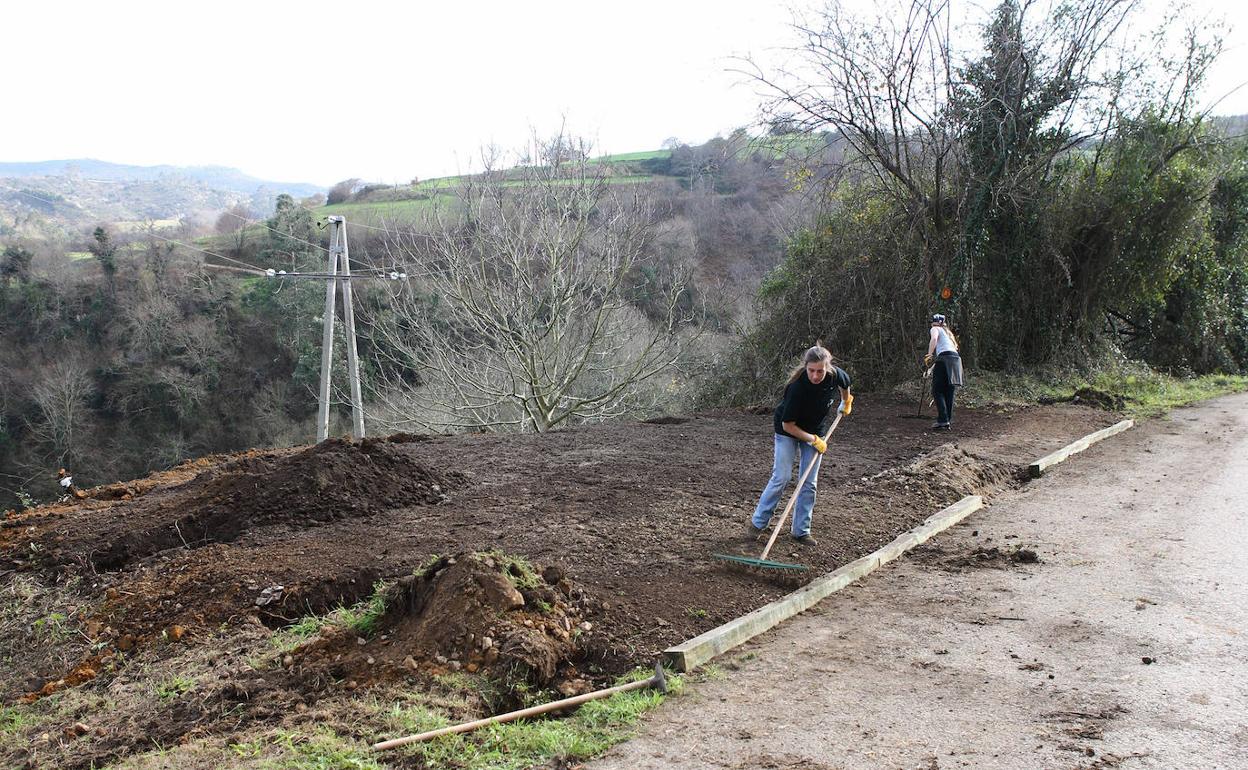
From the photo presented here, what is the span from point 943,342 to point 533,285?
956 cm

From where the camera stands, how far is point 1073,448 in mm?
11250

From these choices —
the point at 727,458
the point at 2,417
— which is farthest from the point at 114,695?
the point at 2,417

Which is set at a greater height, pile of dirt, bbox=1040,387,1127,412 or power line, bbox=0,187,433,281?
power line, bbox=0,187,433,281

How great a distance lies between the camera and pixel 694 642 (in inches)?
185

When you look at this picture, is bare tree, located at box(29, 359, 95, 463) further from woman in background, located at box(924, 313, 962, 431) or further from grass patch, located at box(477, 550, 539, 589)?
grass patch, located at box(477, 550, 539, 589)

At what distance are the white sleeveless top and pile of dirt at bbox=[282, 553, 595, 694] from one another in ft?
28.0

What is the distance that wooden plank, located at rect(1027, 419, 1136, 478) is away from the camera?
10062 millimetres

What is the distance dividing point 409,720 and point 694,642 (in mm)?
1623

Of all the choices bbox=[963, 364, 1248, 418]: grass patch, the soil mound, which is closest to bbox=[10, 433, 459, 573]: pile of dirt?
the soil mound

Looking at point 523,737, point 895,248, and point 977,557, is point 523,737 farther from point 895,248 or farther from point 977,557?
point 895,248

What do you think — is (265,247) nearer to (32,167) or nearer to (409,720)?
(409,720)

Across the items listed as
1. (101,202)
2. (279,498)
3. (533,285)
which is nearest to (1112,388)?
(533,285)

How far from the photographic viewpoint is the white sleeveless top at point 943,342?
12000 millimetres

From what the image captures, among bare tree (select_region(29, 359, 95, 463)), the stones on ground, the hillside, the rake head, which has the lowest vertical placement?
bare tree (select_region(29, 359, 95, 463))
